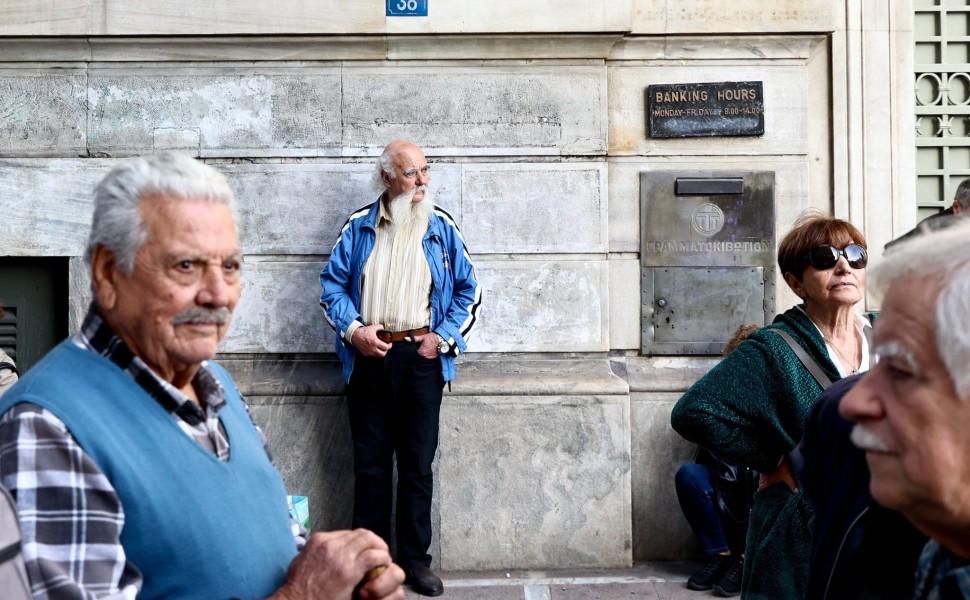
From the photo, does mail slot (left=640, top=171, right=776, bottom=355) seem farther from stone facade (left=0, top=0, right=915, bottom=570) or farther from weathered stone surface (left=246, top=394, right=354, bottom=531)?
weathered stone surface (left=246, top=394, right=354, bottom=531)

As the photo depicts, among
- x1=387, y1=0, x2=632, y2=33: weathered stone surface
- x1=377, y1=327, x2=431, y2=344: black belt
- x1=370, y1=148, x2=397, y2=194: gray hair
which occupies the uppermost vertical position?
x1=387, y1=0, x2=632, y2=33: weathered stone surface

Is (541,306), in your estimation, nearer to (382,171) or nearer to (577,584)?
(382,171)

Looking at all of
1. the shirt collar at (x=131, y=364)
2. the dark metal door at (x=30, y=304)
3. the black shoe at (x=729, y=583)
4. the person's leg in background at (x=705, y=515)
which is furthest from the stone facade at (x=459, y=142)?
the shirt collar at (x=131, y=364)

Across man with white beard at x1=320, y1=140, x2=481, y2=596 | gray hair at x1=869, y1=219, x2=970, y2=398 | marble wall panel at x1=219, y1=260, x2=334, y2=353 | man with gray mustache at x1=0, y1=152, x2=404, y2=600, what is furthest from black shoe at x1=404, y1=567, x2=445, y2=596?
gray hair at x1=869, y1=219, x2=970, y2=398

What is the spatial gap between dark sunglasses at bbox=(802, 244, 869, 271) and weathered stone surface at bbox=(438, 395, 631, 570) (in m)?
2.54

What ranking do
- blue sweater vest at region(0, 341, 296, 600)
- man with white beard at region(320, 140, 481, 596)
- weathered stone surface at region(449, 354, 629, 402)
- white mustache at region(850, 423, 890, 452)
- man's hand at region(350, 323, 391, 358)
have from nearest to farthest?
1. white mustache at region(850, 423, 890, 452)
2. blue sweater vest at region(0, 341, 296, 600)
3. man's hand at region(350, 323, 391, 358)
4. man with white beard at region(320, 140, 481, 596)
5. weathered stone surface at region(449, 354, 629, 402)

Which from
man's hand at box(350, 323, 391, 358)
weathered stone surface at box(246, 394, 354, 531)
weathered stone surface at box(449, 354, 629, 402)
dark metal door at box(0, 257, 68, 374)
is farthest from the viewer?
dark metal door at box(0, 257, 68, 374)

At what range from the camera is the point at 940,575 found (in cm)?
155

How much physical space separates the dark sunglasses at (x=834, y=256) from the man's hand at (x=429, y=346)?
246cm

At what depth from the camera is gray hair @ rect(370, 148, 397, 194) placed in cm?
584

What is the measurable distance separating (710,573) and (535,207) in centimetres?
220

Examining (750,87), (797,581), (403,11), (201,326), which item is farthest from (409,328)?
(201,326)

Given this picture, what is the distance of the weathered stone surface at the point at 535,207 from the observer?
6.22m

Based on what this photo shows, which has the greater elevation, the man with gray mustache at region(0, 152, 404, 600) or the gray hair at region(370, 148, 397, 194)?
the gray hair at region(370, 148, 397, 194)
